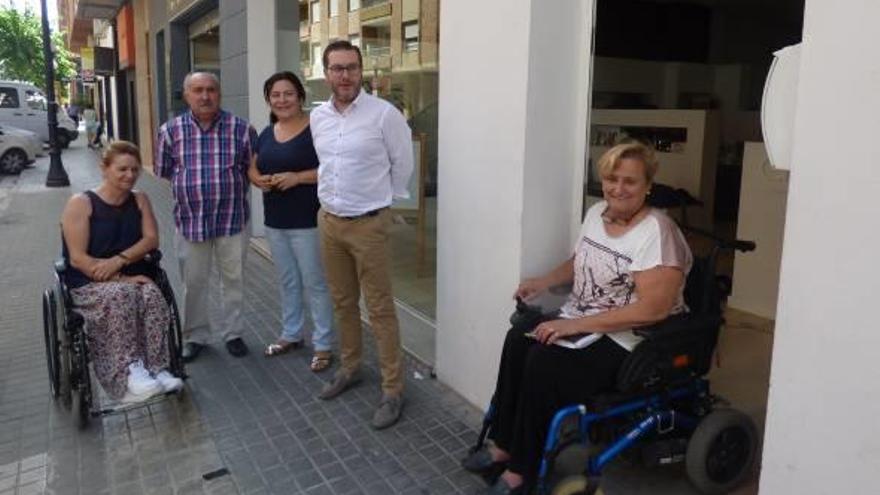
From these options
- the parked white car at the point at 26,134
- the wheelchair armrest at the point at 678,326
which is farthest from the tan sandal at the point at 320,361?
the parked white car at the point at 26,134

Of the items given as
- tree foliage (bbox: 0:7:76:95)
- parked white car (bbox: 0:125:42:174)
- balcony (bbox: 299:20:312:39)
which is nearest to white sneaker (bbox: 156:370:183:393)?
balcony (bbox: 299:20:312:39)

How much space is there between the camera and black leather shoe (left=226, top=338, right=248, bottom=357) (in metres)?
4.45

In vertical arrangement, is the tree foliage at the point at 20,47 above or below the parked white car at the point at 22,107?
above

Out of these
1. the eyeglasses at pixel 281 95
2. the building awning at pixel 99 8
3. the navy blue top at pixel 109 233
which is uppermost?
the building awning at pixel 99 8

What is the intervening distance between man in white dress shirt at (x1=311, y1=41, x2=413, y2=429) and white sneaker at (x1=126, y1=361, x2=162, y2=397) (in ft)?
3.35

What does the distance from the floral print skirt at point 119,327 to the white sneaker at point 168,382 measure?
51 mm

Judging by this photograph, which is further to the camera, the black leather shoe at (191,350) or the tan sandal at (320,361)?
the black leather shoe at (191,350)

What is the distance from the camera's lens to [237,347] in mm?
4473

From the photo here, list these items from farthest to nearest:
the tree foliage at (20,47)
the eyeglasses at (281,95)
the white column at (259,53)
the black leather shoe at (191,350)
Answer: the tree foliage at (20,47)
the white column at (259,53)
the black leather shoe at (191,350)
the eyeglasses at (281,95)

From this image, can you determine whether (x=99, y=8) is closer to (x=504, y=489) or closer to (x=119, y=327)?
(x=119, y=327)

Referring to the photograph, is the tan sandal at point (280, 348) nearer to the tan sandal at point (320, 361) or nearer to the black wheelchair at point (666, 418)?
the tan sandal at point (320, 361)

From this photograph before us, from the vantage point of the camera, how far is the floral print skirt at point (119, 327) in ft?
11.4

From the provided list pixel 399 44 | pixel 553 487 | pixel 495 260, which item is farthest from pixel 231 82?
pixel 553 487

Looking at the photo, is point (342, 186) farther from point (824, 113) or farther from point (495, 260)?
point (824, 113)
